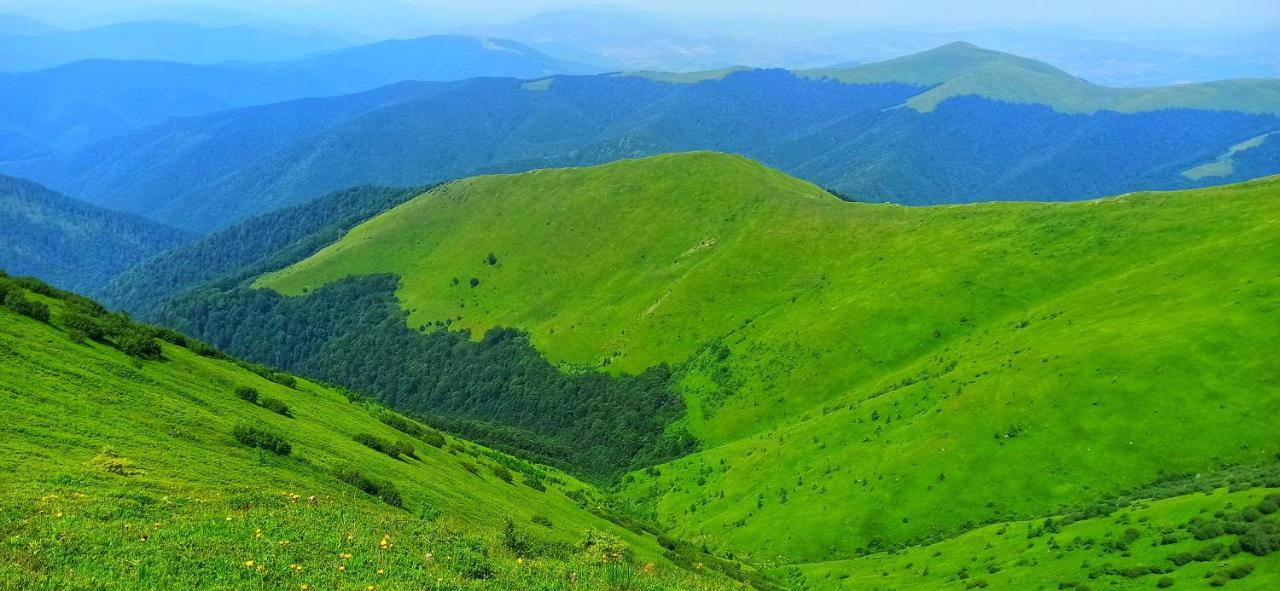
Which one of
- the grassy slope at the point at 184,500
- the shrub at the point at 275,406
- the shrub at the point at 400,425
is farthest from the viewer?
the shrub at the point at 400,425

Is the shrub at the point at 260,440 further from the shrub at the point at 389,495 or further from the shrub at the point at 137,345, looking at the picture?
the shrub at the point at 137,345

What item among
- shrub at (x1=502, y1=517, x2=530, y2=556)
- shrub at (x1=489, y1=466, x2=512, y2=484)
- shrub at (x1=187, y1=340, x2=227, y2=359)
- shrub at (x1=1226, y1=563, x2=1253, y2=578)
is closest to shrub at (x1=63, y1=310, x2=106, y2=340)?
shrub at (x1=187, y1=340, x2=227, y2=359)

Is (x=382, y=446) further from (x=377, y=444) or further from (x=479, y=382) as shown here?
(x=479, y=382)

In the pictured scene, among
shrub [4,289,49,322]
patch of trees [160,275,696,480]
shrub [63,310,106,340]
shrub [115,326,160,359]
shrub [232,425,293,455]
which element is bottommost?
patch of trees [160,275,696,480]

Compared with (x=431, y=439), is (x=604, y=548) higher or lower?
higher

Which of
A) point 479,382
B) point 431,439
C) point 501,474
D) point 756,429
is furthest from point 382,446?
point 479,382

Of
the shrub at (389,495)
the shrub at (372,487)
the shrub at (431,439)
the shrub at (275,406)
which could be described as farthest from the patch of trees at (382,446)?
the shrub at (431,439)

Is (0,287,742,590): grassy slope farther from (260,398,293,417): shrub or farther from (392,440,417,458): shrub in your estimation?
(392,440,417,458): shrub
